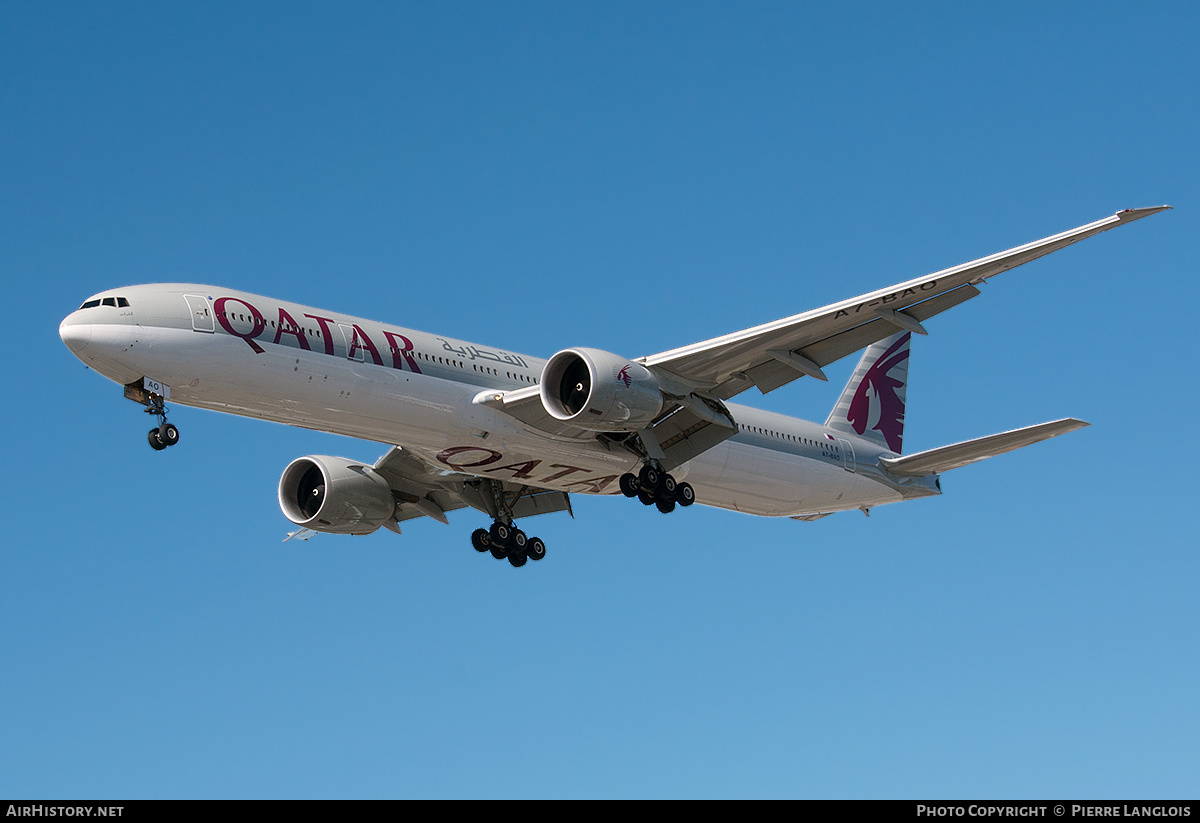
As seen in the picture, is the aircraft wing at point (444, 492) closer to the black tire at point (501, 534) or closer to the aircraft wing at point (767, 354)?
the black tire at point (501, 534)

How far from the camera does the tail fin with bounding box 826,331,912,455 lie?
37.9 meters

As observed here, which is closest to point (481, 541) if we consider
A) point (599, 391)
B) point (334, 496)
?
point (334, 496)

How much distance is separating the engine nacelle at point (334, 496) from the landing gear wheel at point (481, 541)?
2.43 m

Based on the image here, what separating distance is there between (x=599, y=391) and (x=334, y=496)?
32.3 ft

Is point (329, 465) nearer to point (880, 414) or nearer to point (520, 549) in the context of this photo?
point (520, 549)

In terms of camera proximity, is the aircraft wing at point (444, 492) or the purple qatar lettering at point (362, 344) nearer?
the purple qatar lettering at point (362, 344)

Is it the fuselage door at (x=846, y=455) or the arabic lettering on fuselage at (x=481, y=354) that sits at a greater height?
the fuselage door at (x=846, y=455)

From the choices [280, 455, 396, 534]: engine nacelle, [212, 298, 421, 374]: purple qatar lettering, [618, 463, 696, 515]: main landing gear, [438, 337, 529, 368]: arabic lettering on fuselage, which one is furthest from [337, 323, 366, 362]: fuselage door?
[280, 455, 396, 534]: engine nacelle

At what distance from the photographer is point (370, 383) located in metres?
26.0

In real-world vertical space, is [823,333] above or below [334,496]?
above

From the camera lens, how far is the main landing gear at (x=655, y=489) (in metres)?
29.9

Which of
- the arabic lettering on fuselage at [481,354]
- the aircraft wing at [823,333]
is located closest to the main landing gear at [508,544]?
the arabic lettering on fuselage at [481,354]

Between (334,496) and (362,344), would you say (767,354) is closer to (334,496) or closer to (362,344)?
(362,344)
